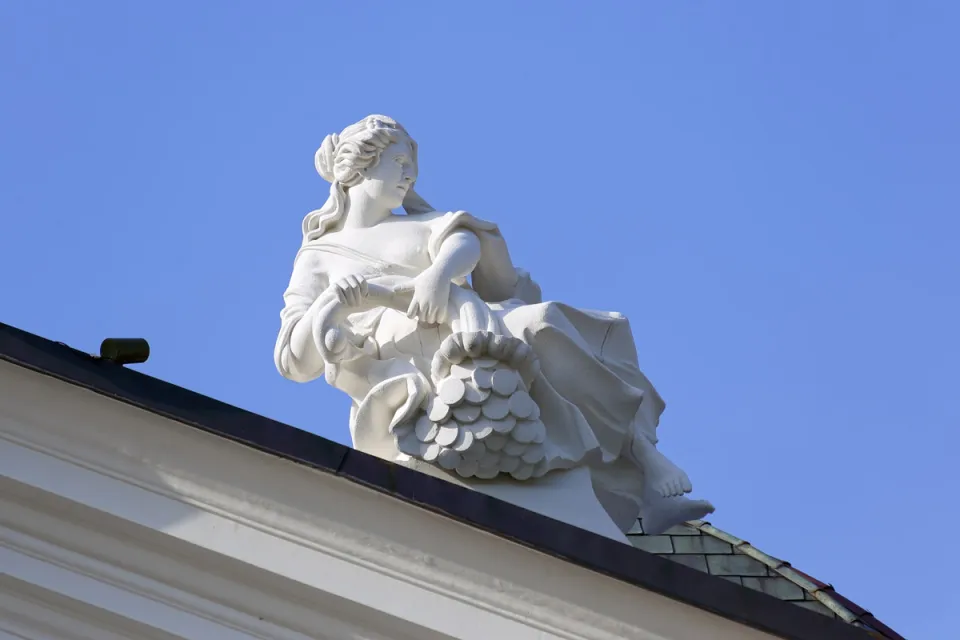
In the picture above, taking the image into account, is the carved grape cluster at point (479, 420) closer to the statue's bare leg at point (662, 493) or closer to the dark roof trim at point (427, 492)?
the statue's bare leg at point (662, 493)

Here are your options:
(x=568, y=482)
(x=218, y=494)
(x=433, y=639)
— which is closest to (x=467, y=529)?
(x=433, y=639)

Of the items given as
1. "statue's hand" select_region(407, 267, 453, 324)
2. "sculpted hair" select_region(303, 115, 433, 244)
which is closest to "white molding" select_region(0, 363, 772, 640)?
"statue's hand" select_region(407, 267, 453, 324)

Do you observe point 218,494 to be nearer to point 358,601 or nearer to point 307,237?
point 358,601

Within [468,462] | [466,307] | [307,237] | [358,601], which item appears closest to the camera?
[358,601]

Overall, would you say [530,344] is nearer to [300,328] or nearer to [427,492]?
[300,328]

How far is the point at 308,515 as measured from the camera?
232 inches

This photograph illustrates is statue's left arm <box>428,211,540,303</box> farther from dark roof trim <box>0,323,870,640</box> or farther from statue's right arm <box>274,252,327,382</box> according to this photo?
dark roof trim <box>0,323,870,640</box>

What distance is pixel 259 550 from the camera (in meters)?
5.81

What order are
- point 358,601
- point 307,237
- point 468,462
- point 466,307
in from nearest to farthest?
1. point 358,601
2. point 468,462
3. point 466,307
4. point 307,237

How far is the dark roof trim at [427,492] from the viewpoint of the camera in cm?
574

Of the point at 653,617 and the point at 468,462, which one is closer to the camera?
the point at 653,617

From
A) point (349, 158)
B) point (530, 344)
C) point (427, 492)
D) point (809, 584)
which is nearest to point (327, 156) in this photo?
point (349, 158)

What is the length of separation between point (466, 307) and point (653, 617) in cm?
206

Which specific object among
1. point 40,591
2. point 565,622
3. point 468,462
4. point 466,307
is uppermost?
point 466,307
